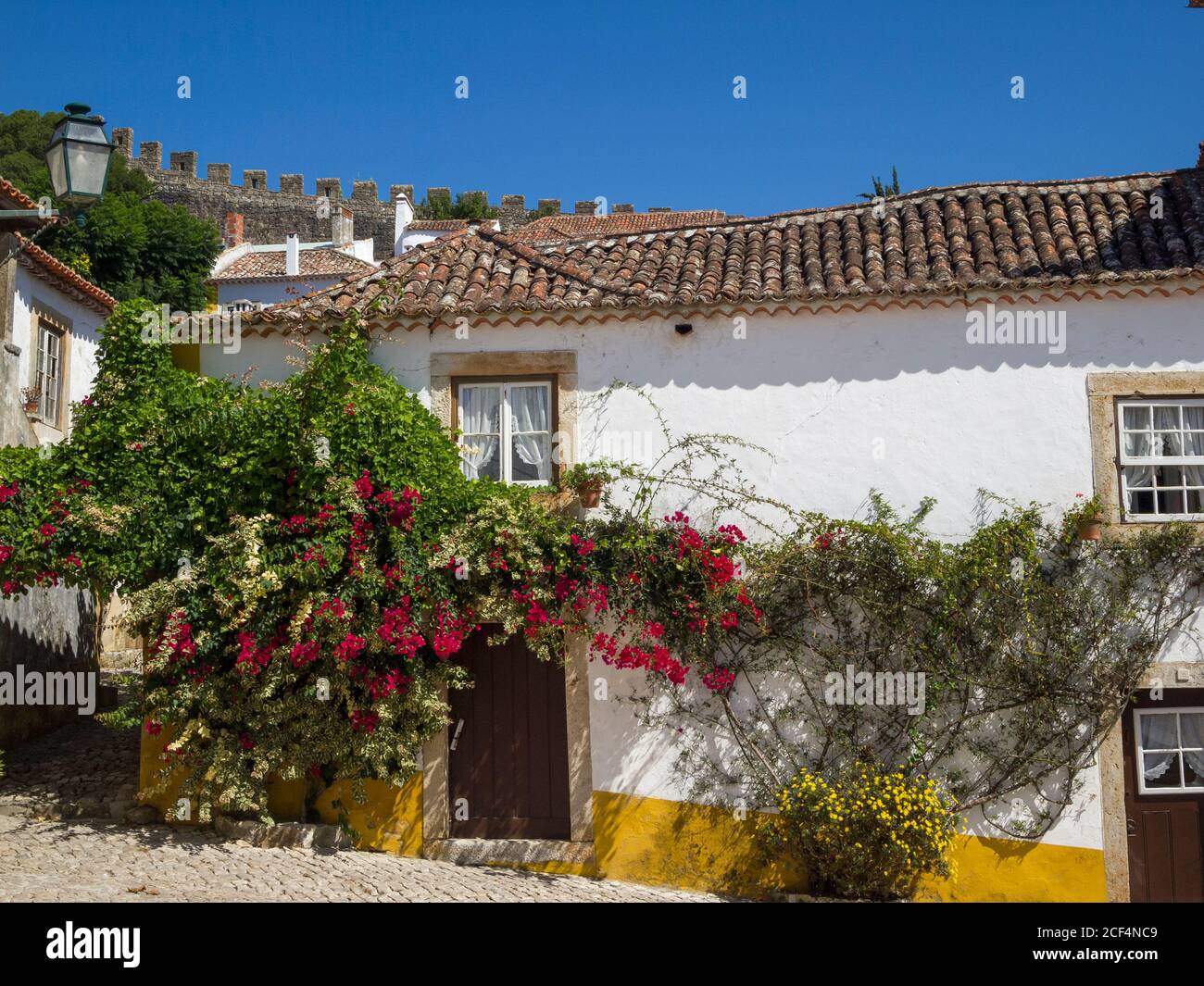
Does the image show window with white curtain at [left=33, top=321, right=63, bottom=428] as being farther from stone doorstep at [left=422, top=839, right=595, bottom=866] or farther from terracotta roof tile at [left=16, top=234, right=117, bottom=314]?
stone doorstep at [left=422, top=839, right=595, bottom=866]

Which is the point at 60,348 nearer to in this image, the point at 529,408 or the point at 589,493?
the point at 529,408

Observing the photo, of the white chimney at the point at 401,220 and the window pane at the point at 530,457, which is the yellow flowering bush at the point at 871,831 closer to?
the window pane at the point at 530,457

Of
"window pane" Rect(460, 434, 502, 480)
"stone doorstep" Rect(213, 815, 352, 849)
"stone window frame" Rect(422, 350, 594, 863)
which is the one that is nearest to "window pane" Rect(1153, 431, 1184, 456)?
"stone window frame" Rect(422, 350, 594, 863)

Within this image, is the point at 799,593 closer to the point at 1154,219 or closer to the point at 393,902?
the point at 393,902

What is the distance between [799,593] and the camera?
33.1ft

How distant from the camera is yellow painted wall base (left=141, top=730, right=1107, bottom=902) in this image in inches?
387

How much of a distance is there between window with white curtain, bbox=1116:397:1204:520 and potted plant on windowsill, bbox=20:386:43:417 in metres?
14.6

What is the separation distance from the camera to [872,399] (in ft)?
34.0

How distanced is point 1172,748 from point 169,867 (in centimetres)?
837

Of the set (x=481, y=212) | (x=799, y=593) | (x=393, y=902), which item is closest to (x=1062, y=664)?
(x=799, y=593)

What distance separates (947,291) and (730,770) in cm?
463

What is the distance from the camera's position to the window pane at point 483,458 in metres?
10.6

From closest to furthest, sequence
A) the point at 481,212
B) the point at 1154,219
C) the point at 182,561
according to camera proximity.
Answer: the point at 182,561 < the point at 1154,219 < the point at 481,212

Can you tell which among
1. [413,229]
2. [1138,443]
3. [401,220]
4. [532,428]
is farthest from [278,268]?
[1138,443]
